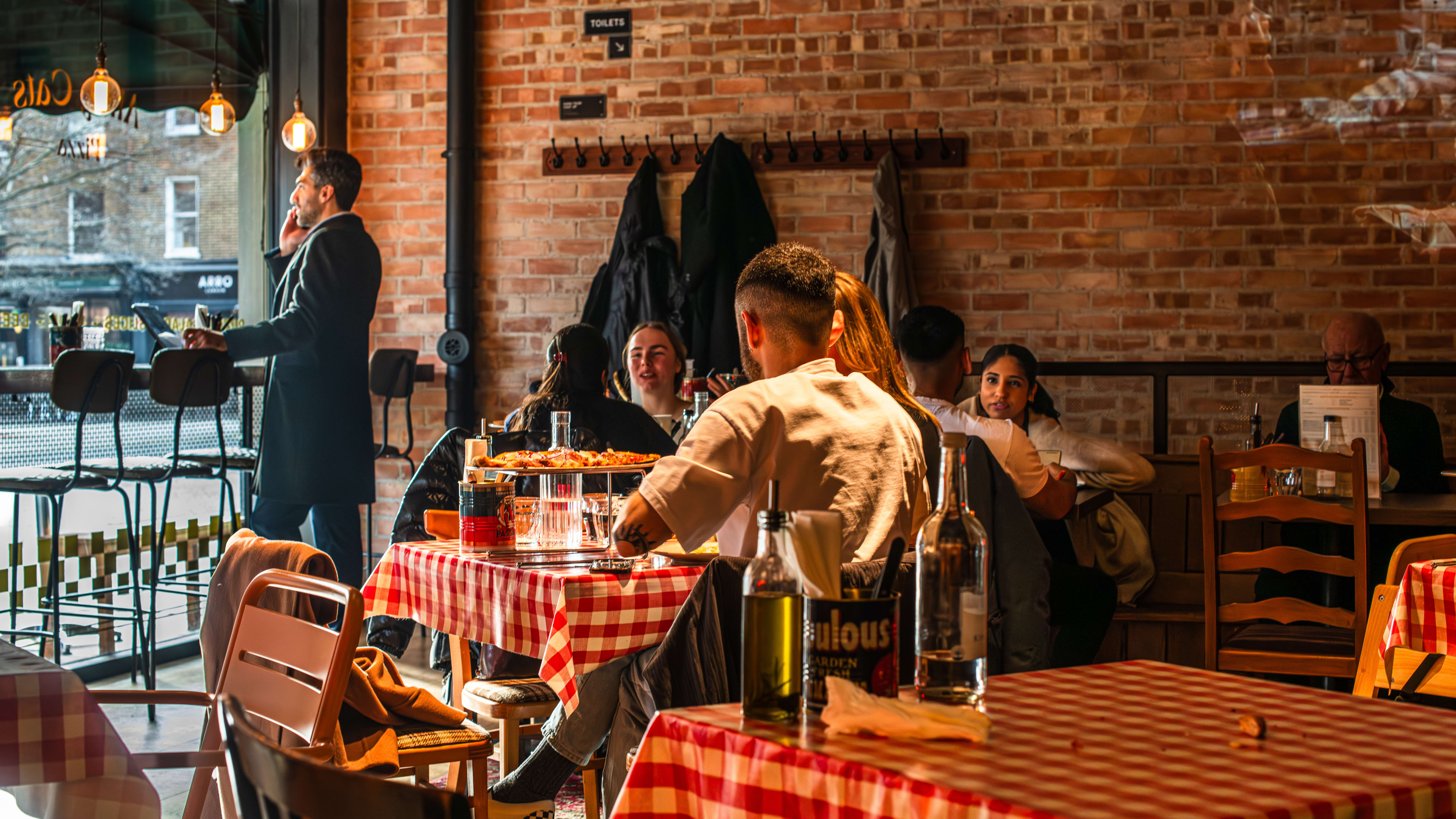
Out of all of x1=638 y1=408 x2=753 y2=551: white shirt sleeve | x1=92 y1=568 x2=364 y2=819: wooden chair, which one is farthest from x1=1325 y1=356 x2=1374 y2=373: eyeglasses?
x1=92 y1=568 x2=364 y2=819: wooden chair

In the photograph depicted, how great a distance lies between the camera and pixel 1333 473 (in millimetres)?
3604

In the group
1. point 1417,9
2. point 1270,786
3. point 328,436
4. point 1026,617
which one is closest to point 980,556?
point 1270,786

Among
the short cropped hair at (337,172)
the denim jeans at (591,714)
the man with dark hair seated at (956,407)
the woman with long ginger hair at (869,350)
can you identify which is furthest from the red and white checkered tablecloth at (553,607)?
the short cropped hair at (337,172)

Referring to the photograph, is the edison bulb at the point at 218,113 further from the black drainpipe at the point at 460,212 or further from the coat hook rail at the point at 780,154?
the coat hook rail at the point at 780,154

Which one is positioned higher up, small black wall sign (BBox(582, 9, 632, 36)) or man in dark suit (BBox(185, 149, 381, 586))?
small black wall sign (BBox(582, 9, 632, 36))

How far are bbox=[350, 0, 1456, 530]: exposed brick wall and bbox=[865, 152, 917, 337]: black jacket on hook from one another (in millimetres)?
149

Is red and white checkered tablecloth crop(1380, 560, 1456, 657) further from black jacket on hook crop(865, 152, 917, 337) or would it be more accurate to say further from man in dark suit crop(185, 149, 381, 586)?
man in dark suit crop(185, 149, 381, 586)

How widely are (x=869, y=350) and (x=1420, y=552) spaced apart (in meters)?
1.21

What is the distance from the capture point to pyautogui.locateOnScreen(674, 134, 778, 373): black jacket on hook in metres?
5.01

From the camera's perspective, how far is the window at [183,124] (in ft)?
16.4

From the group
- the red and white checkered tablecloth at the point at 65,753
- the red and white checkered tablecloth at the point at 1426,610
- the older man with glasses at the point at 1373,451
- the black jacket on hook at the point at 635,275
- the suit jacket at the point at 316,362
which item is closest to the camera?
the red and white checkered tablecloth at the point at 65,753

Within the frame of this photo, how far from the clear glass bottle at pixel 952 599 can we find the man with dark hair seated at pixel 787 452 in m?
0.43

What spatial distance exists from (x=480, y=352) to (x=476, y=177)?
2.52 feet

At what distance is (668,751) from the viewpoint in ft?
3.90
